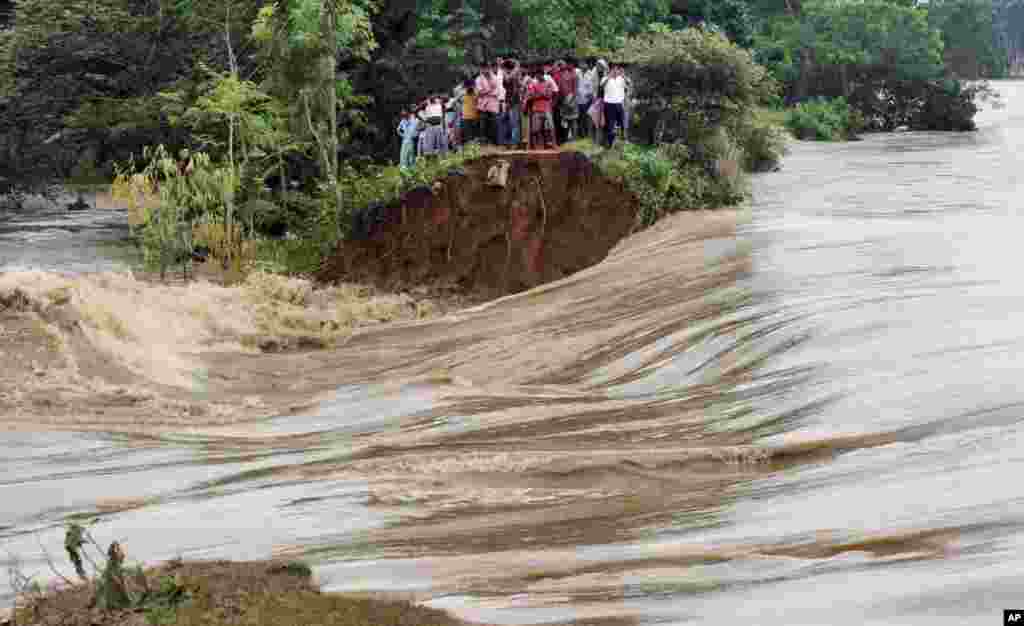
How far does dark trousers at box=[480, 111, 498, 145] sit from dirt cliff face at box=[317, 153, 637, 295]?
39.5 inches

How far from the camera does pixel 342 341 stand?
70.7ft

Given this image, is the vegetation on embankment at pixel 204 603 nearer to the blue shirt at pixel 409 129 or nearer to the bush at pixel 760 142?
the bush at pixel 760 142

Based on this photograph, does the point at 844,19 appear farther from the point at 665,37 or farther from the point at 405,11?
the point at 665,37

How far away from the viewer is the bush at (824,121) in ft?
182

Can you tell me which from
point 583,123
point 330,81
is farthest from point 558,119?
point 330,81

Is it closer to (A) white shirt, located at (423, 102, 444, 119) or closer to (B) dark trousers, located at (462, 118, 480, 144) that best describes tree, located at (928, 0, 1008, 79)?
(A) white shirt, located at (423, 102, 444, 119)

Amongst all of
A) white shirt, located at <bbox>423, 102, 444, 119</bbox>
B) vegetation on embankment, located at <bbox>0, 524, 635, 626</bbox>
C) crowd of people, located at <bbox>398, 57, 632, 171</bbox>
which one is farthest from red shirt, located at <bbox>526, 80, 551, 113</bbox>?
vegetation on embankment, located at <bbox>0, 524, 635, 626</bbox>

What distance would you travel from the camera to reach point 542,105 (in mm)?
25141

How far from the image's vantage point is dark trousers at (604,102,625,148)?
25.2 meters

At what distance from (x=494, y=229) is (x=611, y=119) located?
2.46 metres

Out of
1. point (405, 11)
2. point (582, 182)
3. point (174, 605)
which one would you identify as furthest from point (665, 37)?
point (174, 605)

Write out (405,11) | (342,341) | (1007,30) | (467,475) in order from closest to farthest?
(467,475) → (342,341) → (405,11) → (1007,30)

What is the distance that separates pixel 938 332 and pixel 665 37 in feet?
45.1

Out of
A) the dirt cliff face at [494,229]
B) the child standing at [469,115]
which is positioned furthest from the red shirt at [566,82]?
the child standing at [469,115]
